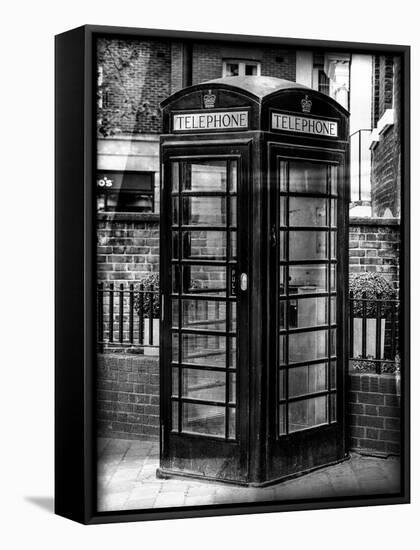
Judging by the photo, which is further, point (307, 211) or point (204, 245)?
point (307, 211)

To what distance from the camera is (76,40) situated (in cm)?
645

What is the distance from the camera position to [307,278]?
6.90 m

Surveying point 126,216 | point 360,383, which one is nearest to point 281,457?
point 360,383

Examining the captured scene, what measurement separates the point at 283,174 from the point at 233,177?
32 cm

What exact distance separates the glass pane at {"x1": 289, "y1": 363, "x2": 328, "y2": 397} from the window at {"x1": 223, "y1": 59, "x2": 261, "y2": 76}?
186 cm

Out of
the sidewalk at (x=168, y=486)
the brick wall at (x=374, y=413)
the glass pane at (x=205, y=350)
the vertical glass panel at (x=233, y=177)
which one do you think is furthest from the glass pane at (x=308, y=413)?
the vertical glass panel at (x=233, y=177)

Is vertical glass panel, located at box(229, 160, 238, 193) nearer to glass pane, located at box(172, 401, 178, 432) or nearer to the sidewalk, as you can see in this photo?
glass pane, located at box(172, 401, 178, 432)

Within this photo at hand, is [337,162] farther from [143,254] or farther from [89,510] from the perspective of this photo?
[89,510]

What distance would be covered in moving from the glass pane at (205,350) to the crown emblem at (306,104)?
152 centimetres

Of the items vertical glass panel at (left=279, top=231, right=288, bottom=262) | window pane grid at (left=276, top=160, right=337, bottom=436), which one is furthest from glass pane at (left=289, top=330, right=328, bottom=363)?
vertical glass panel at (left=279, top=231, right=288, bottom=262)

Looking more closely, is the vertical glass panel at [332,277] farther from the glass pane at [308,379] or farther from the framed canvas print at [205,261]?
the glass pane at [308,379]

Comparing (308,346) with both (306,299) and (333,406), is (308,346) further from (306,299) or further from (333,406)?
(333,406)

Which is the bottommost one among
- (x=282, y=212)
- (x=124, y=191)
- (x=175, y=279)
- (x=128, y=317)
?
(x=128, y=317)

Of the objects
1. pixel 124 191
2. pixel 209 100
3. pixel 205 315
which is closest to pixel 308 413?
pixel 205 315
